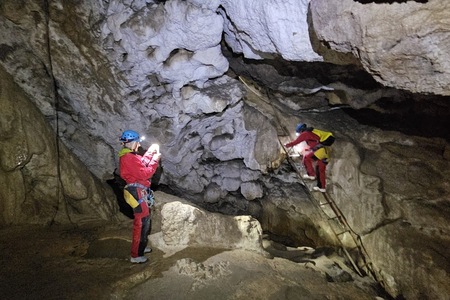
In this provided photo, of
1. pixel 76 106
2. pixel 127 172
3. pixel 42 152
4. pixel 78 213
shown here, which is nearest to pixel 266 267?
pixel 127 172

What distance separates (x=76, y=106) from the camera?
6.75m

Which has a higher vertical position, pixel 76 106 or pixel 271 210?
pixel 76 106

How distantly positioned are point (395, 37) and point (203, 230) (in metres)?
4.16

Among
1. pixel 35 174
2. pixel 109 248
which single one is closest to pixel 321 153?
pixel 109 248

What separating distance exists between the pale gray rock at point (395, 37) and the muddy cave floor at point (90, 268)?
10.6 ft

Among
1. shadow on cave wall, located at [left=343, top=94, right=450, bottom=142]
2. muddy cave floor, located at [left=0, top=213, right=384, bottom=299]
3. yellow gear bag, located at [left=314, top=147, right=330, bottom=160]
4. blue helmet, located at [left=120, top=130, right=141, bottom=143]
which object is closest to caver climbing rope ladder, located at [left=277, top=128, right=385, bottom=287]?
yellow gear bag, located at [left=314, top=147, right=330, bottom=160]

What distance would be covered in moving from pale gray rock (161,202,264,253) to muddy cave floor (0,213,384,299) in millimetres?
216

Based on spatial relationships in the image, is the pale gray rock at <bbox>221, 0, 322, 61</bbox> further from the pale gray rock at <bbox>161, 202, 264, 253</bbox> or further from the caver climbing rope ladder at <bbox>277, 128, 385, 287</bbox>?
the pale gray rock at <bbox>161, 202, 264, 253</bbox>

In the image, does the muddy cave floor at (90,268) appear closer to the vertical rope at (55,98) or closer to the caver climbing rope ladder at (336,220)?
the vertical rope at (55,98)

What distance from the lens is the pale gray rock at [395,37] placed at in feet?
9.12

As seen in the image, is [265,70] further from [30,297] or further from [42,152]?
[30,297]

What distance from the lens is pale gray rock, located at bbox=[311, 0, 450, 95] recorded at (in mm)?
2779

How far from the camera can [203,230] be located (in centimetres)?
518

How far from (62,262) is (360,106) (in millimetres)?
6924
